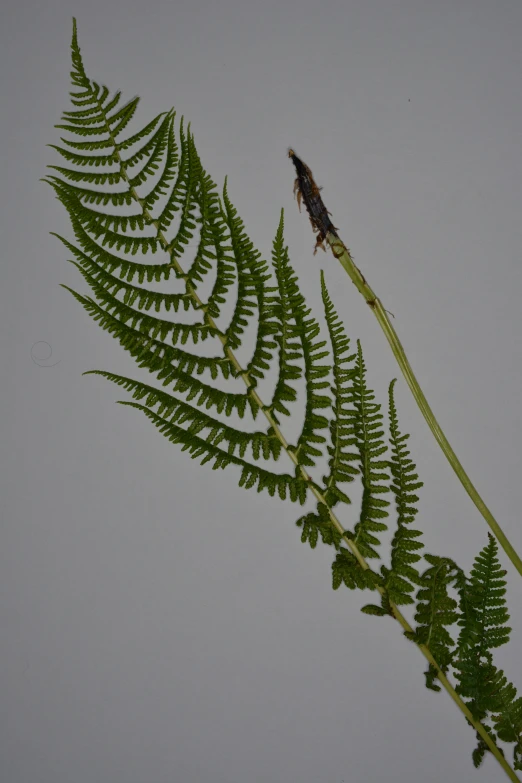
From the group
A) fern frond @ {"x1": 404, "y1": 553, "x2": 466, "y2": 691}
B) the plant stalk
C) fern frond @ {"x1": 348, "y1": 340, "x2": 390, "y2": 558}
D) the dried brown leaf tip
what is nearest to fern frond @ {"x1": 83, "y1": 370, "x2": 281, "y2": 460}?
the plant stalk

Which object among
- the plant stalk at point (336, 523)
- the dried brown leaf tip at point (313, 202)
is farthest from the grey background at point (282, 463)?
the plant stalk at point (336, 523)

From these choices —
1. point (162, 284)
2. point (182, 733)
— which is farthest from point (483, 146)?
point (182, 733)

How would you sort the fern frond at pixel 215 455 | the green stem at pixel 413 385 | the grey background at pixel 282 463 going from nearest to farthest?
the fern frond at pixel 215 455
the green stem at pixel 413 385
the grey background at pixel 282 463

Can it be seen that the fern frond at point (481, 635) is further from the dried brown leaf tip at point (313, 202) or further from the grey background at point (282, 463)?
the dried brown leaf tip at point (313, 202)

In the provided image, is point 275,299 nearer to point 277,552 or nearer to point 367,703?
point 277,552

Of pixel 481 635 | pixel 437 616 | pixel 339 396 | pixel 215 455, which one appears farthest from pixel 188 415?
pixel 481 635

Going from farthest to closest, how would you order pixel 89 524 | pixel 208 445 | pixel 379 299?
pixel 89 524
pixel 379 299
pixel 208 445
